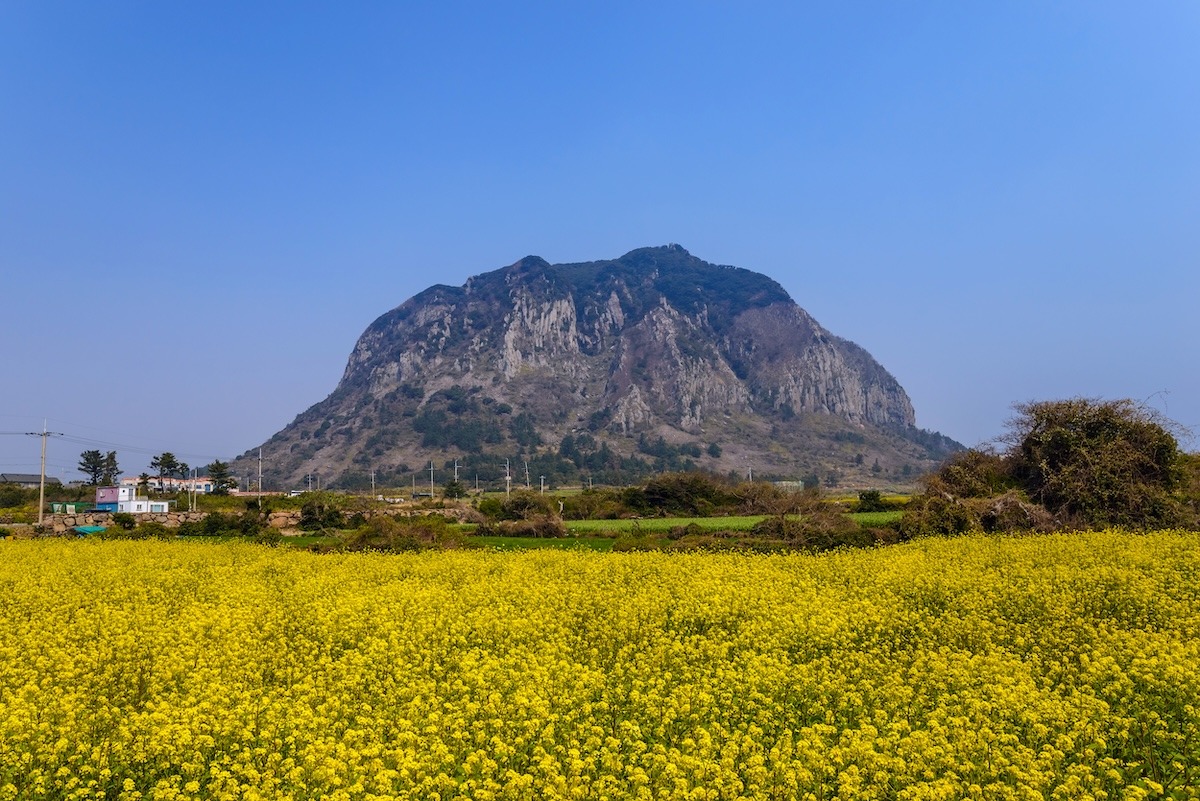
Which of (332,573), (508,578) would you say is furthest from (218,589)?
(508,578)

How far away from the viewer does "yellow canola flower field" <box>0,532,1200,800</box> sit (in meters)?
7.65

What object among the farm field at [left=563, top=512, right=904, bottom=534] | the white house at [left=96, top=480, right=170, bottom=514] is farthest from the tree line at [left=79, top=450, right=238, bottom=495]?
the farm field at [left=563, top=512, right=904, bottom=534]

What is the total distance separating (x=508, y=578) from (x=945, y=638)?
1112 centimetres

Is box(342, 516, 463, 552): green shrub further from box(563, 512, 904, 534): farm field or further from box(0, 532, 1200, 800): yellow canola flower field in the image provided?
box(0, 532, 1200, 800): yellow canola flower field

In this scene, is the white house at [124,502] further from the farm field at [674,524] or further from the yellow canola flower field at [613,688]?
the yellow canola flower field at [613,688]

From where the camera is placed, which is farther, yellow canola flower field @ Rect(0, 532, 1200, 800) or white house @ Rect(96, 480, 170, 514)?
white house @ Rect(96, 480, 170, 514)

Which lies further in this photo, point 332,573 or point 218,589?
point 332,573

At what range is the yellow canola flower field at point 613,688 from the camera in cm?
765

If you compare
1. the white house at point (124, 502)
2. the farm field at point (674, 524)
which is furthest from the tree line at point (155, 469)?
the farm field at point (674, 524)

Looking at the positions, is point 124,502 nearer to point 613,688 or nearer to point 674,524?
point 674,524

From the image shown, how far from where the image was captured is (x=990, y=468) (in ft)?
131

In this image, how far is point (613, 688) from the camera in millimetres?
10867

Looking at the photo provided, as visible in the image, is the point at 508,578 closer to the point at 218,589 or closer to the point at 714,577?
the point at 714,577

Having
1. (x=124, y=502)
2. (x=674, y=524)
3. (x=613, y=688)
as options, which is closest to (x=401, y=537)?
(x=674, y=524)
